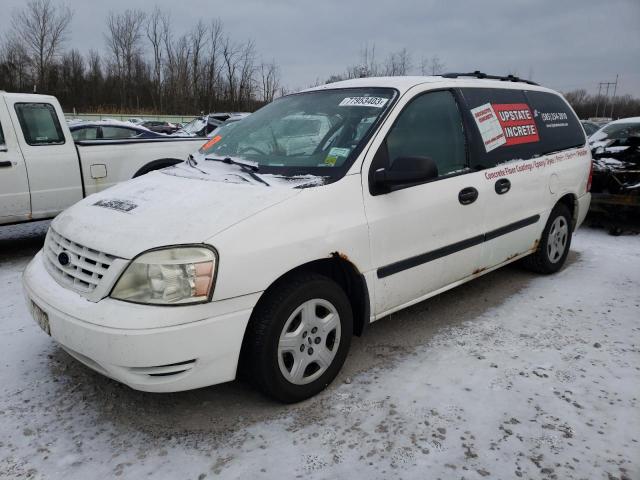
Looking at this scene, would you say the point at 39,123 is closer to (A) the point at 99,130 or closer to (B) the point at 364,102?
(B) the point at 364,102

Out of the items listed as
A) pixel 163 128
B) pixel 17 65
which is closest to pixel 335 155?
pixel 163 128

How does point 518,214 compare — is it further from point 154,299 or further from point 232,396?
point 154,299

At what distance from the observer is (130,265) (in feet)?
7.70

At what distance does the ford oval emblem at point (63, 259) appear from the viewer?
266cm

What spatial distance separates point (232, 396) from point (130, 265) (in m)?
1.03

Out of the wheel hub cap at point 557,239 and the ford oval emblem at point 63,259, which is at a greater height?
the ford oval emblem at point 63,259

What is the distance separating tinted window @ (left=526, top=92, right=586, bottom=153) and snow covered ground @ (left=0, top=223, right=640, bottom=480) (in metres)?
1.66

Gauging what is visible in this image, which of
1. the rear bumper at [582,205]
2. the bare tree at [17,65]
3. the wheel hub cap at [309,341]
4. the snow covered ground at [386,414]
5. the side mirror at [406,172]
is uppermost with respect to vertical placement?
the bare tree at [17,65]

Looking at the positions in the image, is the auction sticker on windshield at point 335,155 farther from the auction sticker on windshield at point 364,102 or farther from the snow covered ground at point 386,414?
the snow covered ground at point 386,414

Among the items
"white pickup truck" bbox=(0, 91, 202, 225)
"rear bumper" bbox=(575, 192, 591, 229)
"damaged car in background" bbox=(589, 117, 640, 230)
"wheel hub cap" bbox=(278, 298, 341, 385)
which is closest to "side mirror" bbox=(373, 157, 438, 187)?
"wheel hub cap" bbox=(278, 298, 341, 385)

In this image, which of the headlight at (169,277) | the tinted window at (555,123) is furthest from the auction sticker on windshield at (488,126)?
the headlight at (169,277)

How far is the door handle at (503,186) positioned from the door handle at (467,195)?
12.1 inches

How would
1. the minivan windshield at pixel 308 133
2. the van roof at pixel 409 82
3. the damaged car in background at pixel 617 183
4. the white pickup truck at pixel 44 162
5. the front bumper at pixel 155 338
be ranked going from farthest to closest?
the damaged car in background at pixel 617 183
the white pickup truck at pixel 44 162
the van roof at pixel 409 82
the minivan windshield at pixel 308 133
the front bumper at pixel 155 338

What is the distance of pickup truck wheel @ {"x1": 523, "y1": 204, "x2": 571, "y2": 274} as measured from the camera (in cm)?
472
